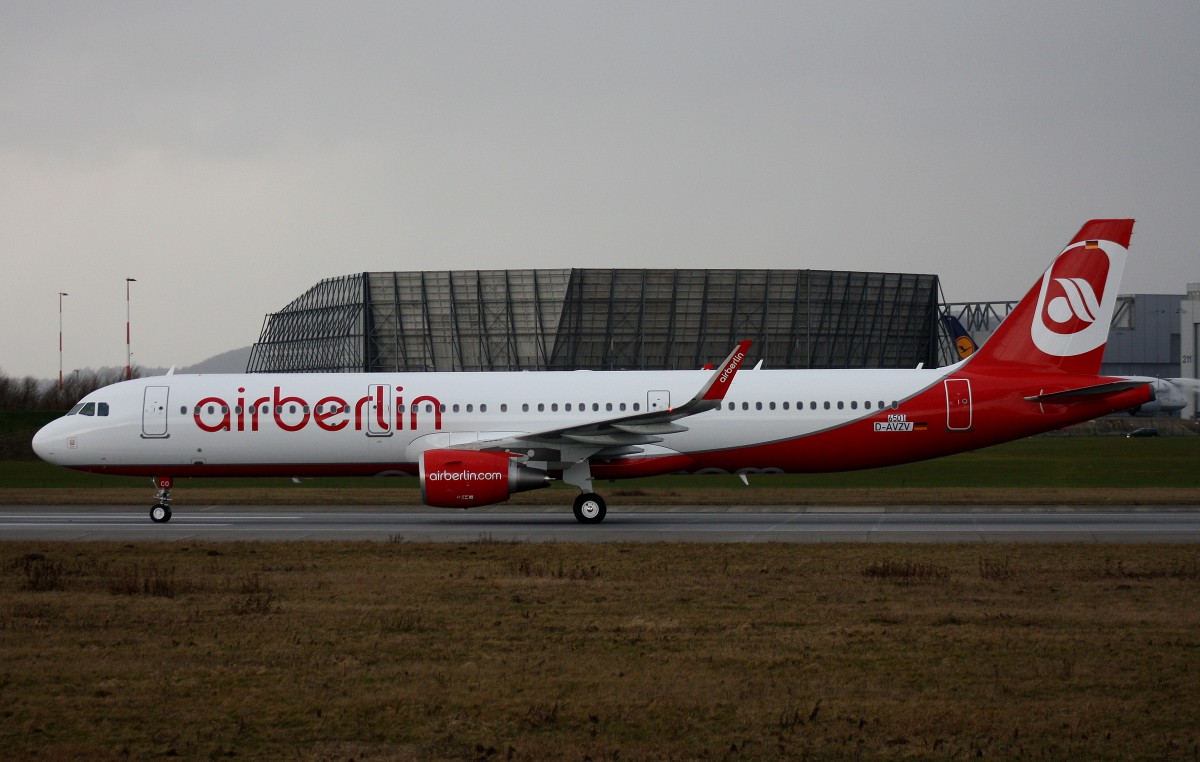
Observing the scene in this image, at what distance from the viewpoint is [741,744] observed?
822cm

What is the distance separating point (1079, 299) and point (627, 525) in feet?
36.7

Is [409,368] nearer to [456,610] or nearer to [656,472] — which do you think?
[656,472]

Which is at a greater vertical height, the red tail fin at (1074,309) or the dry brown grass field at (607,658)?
the red tail fin at (1074,309)

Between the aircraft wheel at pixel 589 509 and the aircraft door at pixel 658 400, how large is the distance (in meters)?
2.60

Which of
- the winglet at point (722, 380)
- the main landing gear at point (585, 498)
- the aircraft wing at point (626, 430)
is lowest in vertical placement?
the main landing gear at point (585, 498)

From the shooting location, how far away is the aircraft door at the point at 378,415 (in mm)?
26219

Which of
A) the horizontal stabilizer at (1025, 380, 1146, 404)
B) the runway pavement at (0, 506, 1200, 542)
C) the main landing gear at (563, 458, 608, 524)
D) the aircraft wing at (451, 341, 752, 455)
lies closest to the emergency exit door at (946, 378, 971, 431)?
the horizontal stabilizer at (1025, 380, 1146, 404)

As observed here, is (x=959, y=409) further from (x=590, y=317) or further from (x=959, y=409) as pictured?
(x=590, y=317)

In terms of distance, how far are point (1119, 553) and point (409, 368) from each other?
227ft

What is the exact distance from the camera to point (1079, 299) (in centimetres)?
2659

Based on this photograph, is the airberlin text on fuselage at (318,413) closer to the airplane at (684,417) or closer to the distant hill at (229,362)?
the airplane at (684,417)

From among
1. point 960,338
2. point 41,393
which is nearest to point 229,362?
point 41,393

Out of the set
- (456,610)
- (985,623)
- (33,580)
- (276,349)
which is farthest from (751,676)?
(276,349)

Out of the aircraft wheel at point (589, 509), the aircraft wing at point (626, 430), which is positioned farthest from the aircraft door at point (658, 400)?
the aircraft wheel at point (589, 509)
